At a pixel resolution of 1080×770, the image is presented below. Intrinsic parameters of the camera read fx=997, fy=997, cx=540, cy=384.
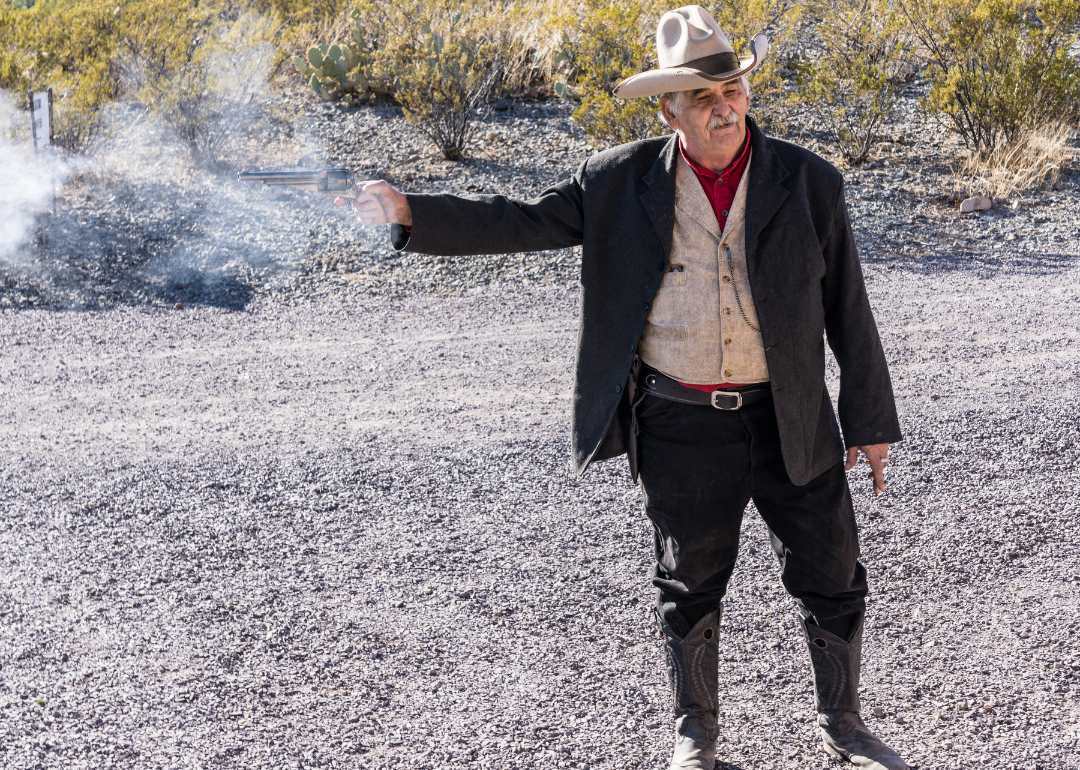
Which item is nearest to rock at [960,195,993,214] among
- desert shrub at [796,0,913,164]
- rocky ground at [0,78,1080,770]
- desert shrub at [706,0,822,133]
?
rocky ground at [0,78,1080,770]

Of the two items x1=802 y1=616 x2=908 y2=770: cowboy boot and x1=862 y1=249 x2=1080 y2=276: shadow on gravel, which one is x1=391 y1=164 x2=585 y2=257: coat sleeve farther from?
x1=862 y1=249 x2=1080 y2=276: shadow on gravel

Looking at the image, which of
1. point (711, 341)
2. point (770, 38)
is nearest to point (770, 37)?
point (770, 38)

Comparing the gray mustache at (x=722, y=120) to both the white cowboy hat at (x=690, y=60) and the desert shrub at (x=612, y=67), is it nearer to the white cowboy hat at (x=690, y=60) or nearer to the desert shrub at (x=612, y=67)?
the white cowboy hat at (x=690, y=60)

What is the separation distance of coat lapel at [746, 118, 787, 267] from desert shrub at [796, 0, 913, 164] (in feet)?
27.7

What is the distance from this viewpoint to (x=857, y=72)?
1045 cm

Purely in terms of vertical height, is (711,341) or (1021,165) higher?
(711,341)

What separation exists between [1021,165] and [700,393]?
8.80 m

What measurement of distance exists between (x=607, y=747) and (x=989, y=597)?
153 cm

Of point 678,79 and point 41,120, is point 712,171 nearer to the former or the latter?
point 678,79

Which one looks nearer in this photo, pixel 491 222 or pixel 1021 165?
pixel 491 222

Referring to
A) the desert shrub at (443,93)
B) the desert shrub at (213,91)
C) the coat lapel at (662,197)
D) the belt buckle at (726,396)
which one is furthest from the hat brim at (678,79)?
the desert shrub at (213,91)

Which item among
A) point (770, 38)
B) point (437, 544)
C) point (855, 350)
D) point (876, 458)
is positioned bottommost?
point (437, 544)

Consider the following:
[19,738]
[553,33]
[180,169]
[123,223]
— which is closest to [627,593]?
[19,738]

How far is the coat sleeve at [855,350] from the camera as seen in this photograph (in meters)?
2.54
